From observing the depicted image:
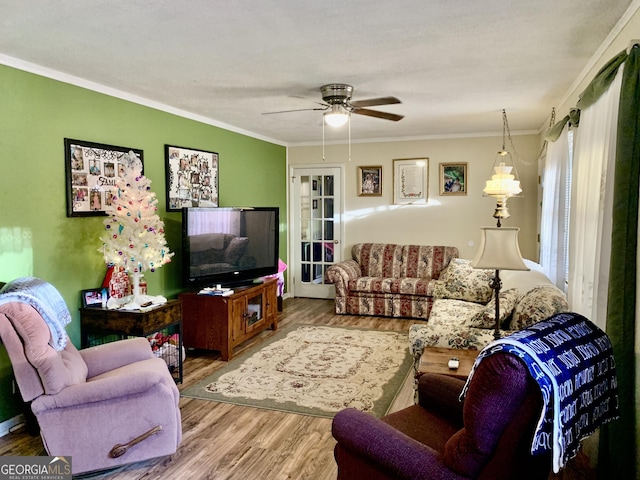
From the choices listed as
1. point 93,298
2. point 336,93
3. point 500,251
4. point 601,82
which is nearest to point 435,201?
point 336,93

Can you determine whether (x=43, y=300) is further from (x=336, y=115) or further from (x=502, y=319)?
(x=502, y=319)

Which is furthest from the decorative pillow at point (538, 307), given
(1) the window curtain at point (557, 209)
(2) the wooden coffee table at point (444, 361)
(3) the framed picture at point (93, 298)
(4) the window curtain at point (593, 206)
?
(3) the framed picture at point (93, 298)

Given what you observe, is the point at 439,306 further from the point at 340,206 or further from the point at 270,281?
the point at 340,206

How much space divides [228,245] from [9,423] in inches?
91.2

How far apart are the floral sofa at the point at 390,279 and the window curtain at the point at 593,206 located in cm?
298

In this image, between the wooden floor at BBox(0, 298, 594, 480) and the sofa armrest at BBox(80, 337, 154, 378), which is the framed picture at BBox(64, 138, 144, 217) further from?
the wooden floor at BBox(0, 298, 594, 480)

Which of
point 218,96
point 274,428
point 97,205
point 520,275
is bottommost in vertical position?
point 274,428

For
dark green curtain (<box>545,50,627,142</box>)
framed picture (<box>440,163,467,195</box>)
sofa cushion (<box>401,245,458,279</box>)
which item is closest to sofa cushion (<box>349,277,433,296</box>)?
sofa cushion (<box>401,245,458,279</box>)

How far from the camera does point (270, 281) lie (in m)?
5.24

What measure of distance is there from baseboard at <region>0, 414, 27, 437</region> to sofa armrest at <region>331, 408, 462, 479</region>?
2.36m

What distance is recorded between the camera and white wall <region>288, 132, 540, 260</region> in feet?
20.3

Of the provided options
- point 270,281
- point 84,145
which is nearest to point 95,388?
point 84,145

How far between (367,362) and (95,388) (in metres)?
2.49

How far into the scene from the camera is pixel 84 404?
2408 mm
